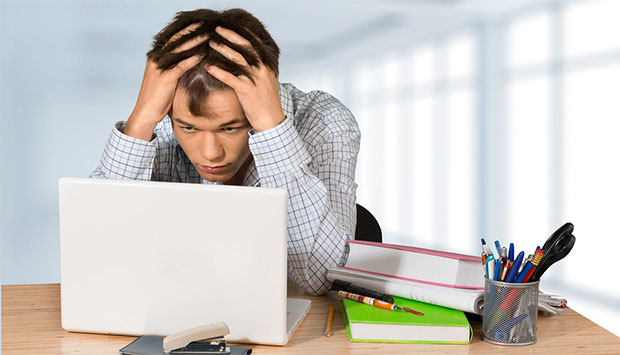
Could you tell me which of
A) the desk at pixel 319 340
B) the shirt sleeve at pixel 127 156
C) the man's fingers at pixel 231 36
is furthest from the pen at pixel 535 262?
the shirt sleeve at pixel 127 156

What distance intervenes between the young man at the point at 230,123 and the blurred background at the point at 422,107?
273cm

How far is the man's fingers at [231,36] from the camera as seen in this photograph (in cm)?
130

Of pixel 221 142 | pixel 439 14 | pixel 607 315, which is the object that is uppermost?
pixel 439 14

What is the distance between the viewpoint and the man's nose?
1297mm

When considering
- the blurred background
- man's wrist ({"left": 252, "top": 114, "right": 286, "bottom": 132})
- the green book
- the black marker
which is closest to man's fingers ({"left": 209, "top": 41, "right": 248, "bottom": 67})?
man's wrist ({"left": 252, "top": 114, "right": 286, "bottom": 132})

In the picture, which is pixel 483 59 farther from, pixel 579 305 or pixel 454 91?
pixel 579 305

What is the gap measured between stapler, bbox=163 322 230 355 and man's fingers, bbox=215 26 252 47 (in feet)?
2.01

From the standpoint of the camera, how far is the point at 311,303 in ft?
3.86

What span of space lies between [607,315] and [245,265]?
345 centimetres

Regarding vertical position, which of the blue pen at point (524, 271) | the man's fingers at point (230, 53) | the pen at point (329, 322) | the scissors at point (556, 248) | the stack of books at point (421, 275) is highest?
the man's fingers at point (230, 53)

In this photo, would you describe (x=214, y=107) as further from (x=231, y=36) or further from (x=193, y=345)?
(x=193, y=345)

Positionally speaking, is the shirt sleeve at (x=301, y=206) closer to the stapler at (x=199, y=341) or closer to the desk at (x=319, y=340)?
the desk at (x=319, y=340)

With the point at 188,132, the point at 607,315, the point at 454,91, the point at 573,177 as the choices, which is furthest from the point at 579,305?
the point at 188,132

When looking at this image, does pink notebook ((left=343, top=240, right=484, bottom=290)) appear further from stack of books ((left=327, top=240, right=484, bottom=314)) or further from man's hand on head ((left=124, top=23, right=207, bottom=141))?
man's hand on head ((left=124, top=23, right=207, bottom=141))
